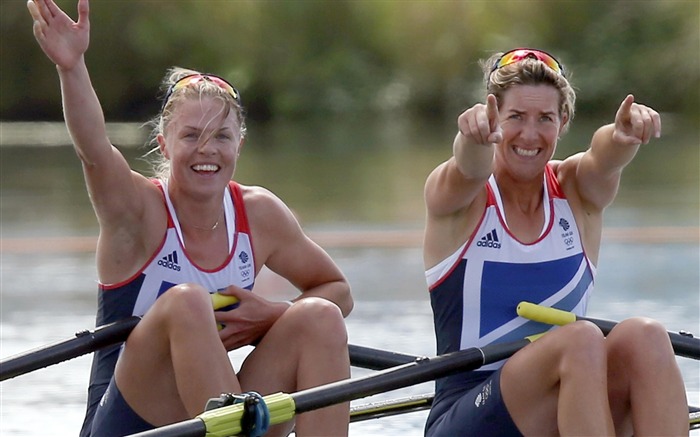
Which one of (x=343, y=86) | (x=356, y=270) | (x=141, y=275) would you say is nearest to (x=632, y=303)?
(x=356, y=270)

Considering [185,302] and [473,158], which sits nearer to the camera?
[185,302]

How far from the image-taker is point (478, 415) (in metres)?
3.34

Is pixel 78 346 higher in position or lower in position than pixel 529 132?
lower

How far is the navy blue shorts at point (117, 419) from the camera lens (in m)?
3.34

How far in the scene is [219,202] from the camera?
363cm

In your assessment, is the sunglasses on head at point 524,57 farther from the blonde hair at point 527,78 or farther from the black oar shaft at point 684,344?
the black oar shaft at point 684,344

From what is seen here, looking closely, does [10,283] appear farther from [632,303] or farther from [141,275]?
[141,275]

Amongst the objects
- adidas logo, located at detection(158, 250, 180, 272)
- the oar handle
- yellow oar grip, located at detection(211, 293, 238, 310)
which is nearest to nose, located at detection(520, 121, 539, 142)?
the oar handle

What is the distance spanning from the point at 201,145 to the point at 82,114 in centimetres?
35

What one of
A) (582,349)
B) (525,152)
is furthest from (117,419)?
(525,152)

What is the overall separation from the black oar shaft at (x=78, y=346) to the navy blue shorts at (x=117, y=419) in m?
0.11

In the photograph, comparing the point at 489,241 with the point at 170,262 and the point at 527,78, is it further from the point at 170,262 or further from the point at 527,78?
the point at 170,262

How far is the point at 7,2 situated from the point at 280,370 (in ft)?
70.9

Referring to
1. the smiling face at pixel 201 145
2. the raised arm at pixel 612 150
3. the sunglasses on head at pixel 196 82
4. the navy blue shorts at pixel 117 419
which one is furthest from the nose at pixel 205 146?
the raised arm at pixel 612 150
